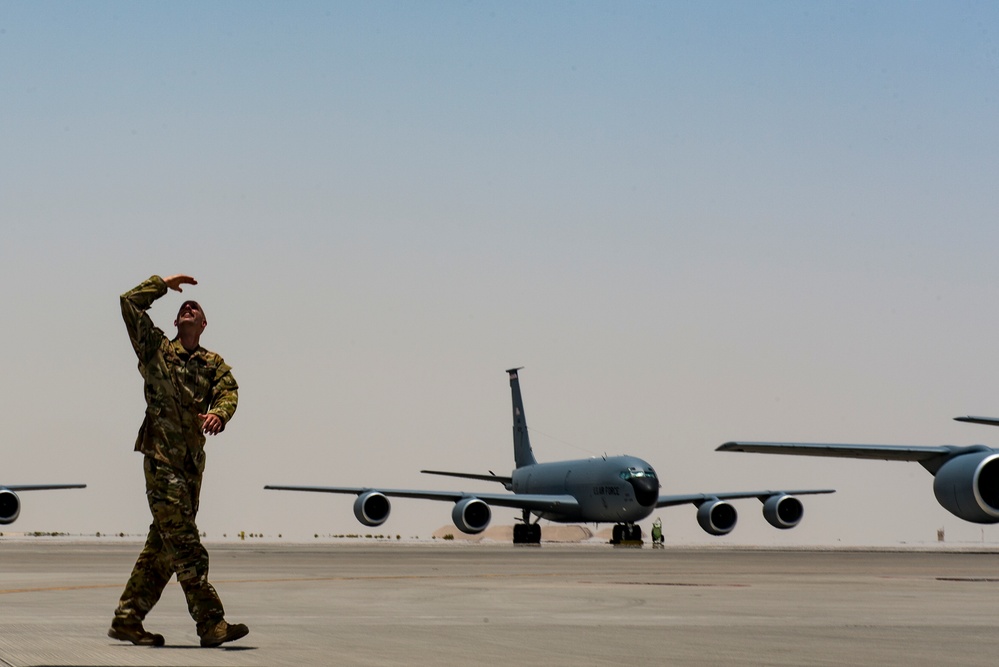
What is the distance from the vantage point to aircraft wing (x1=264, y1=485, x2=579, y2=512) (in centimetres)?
5253

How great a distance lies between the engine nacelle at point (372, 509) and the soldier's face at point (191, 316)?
40.5m

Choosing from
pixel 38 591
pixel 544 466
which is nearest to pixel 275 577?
pixel 38 591

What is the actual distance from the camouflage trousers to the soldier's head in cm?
84

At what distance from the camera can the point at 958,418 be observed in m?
27.8

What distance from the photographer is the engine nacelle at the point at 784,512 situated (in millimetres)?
49938

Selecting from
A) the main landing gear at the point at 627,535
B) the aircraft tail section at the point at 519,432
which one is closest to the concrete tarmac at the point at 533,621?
the main landing gear at the point at 627,535

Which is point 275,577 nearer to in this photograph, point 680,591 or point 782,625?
point 680,591

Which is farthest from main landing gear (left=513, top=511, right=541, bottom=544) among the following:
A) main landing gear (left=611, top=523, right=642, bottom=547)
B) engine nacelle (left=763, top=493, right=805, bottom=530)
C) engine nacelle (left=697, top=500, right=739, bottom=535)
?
engine nacelle (left=763, top=493, right=805, bottom=530)

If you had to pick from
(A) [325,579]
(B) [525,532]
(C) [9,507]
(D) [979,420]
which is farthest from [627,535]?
(A) [325,579]

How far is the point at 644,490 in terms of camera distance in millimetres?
50594

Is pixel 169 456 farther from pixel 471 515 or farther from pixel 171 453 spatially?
pixel 471 515

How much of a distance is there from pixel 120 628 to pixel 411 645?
1755 mm

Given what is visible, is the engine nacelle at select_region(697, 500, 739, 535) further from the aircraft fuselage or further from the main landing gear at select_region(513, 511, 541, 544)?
the main landing gear at select_region(513, 511, 541, 544)

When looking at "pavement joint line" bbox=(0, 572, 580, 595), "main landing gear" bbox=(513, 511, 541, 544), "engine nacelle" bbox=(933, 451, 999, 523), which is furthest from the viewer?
"main landing gear" bbox=(513, 511, 541, 544)
